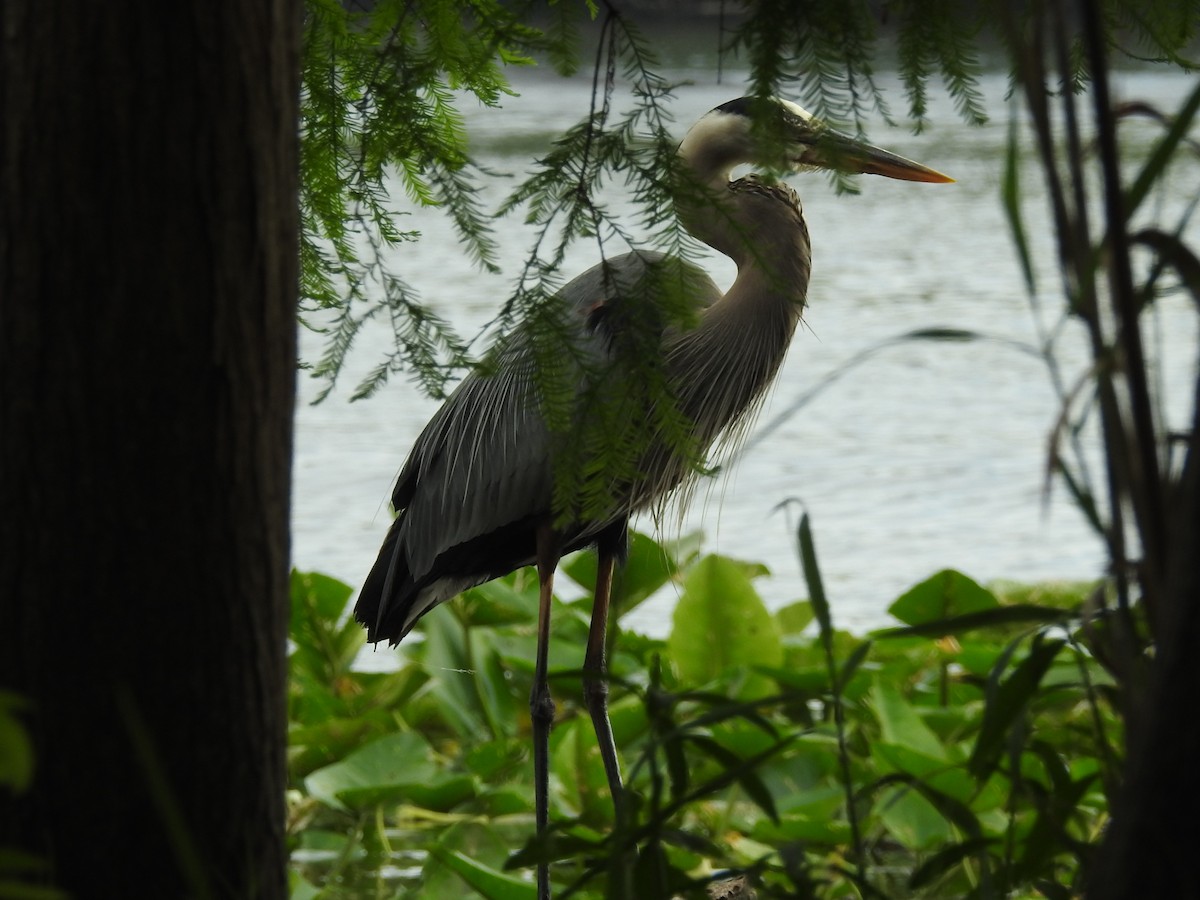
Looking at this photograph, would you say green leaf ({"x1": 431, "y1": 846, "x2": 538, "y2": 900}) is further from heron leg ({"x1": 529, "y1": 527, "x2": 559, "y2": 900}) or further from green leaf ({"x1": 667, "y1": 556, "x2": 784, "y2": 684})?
green leaf ({"x1": 667, "y1": 556, "x2": 784, "y2": 684})

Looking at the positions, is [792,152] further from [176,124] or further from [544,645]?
[544,645]

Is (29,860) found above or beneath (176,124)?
beneath

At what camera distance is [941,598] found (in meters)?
3.04

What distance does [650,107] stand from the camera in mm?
1265

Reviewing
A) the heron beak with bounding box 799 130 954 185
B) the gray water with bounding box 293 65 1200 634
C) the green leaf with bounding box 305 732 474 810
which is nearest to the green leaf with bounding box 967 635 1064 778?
the heron beak with bounding box 799 130 954 185

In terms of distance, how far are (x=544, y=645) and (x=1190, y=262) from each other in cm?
180

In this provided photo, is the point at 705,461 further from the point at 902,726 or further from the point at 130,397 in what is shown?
the point at 902,726

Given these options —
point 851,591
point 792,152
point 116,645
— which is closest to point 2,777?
point 116,645

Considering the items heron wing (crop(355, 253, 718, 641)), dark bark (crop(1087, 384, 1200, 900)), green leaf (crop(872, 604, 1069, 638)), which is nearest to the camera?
dark bark (crop(1087, 384, 1200, 900))

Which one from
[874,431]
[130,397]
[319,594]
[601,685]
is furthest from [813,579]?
[874,431]

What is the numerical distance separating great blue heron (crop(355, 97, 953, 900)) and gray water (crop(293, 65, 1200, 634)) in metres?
0.21

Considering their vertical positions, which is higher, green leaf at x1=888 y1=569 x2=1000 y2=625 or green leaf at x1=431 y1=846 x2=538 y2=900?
green leaf at x1=888 y1=569 x2=1000 y2=625

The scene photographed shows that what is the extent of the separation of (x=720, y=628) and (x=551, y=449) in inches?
51.7

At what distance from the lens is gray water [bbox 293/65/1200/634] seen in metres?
4.39
